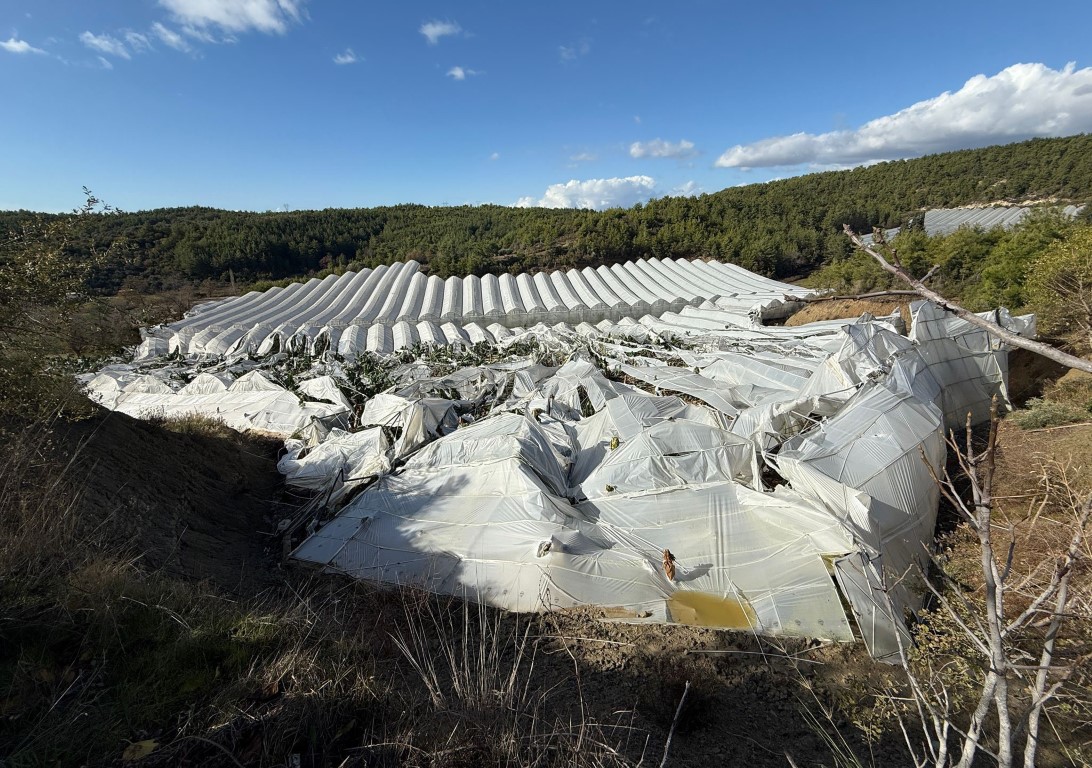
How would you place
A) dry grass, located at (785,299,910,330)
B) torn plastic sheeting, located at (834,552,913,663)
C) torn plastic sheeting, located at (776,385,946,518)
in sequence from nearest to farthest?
torn plastic sheeting, located at (834,552,913,663)
torn plastic sheeting, located at (776,385,946,518)
dry grass, located at (785,299,910,330)

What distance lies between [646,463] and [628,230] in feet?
146

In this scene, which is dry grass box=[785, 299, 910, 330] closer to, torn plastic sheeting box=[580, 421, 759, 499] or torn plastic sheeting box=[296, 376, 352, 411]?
torn plastic sheeting box=[580, 421, 759, 499]

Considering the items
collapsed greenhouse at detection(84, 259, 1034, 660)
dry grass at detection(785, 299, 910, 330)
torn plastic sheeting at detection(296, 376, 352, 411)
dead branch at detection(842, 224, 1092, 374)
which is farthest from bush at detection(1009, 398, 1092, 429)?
torn plastic sheeting at detection(296, 376, 352, 411)

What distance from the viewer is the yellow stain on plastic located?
6371 millimetres

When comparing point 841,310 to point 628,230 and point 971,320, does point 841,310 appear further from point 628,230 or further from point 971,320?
point 628,230

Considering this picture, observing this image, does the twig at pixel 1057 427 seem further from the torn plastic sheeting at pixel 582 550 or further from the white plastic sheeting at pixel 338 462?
the white plastic sheeting at pixel 338 462

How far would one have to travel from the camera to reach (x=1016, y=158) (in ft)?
185

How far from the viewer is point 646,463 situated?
359 inches

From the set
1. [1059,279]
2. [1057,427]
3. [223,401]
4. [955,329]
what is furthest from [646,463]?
[1059,279]

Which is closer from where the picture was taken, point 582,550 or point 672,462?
point 582,550

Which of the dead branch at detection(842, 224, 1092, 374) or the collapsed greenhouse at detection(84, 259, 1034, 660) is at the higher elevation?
the dead branch at detection(842, 224, 1092, 374)

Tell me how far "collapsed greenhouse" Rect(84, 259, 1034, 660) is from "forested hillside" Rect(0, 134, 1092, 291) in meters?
28.4

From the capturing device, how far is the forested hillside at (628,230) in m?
46.3

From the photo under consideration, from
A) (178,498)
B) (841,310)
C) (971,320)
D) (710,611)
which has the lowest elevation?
(841,310)
